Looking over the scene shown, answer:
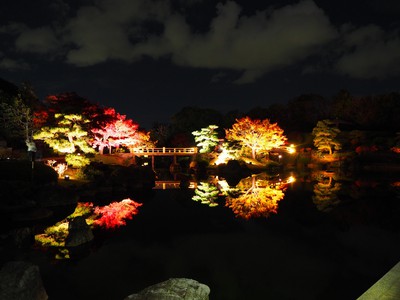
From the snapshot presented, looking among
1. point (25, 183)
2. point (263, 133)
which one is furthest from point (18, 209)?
point (263, 133)

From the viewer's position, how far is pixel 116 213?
16547 millimetres

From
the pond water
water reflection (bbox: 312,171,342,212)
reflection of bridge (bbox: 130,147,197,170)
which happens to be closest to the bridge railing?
reflection of bridge (bbox: 130,147,197,170)

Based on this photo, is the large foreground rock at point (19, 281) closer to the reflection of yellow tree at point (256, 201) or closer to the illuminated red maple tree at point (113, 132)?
the reflection of yellow tree at point (256, 201)

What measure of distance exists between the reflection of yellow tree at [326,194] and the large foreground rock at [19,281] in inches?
597

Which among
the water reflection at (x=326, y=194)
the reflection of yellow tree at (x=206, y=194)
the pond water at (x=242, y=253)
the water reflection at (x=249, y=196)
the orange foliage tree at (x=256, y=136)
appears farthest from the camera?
the orange foliage tree at (x=256, y=136)

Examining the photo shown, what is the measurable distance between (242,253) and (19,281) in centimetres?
695

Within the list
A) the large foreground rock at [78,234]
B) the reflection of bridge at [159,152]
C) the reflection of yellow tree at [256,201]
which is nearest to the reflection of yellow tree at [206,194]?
the reflection of yellow tree at [256,201]

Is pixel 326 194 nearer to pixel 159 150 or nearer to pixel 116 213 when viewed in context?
pixel 116 213

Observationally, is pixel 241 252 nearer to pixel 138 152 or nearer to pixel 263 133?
pixel 263 133

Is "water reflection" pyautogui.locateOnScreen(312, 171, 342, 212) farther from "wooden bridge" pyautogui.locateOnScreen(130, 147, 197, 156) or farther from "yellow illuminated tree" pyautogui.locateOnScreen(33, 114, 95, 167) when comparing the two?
"wooden bridge" pyautogui.locateOnScreen(130, 147, 197, 156)

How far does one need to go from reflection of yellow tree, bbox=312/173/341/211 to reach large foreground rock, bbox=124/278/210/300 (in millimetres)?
13789

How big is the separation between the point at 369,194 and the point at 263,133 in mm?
16497

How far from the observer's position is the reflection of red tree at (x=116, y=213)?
14.6 metres

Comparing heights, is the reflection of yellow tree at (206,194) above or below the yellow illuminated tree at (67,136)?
below
